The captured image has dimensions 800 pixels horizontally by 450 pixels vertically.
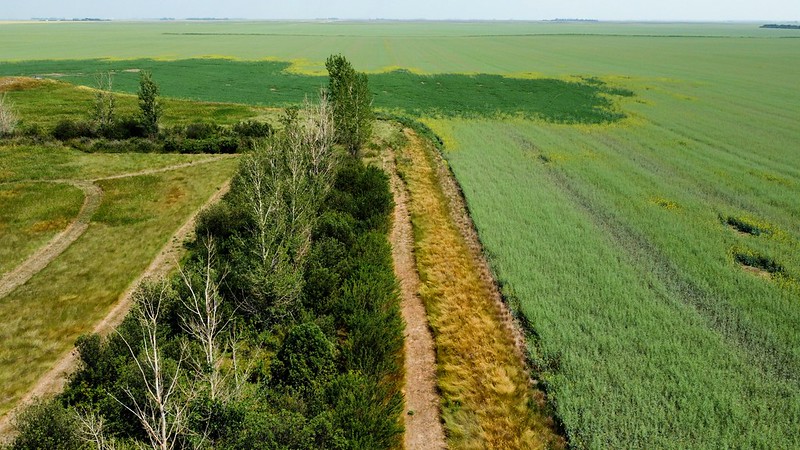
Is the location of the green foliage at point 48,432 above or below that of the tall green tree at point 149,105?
below

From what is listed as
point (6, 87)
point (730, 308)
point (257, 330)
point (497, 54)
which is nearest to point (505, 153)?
point (730, 308)

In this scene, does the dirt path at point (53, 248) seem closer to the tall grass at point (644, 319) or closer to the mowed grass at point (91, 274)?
the mowed grass at point (91, 274)

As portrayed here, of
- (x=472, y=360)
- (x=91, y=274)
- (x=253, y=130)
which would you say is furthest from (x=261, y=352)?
(x=253, y=130)

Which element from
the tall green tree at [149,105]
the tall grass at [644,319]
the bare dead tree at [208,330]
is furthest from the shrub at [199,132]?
the bare dead tree at [208,330]

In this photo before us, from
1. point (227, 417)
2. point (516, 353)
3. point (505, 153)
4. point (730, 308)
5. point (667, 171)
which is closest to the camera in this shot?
point (227, 417)

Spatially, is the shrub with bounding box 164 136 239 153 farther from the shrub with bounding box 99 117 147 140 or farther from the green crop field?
the green crop field

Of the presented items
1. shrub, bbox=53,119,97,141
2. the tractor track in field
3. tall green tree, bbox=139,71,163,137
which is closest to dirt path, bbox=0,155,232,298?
the tractor track in field

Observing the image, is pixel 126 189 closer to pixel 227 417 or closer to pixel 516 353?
pixel 227 417
